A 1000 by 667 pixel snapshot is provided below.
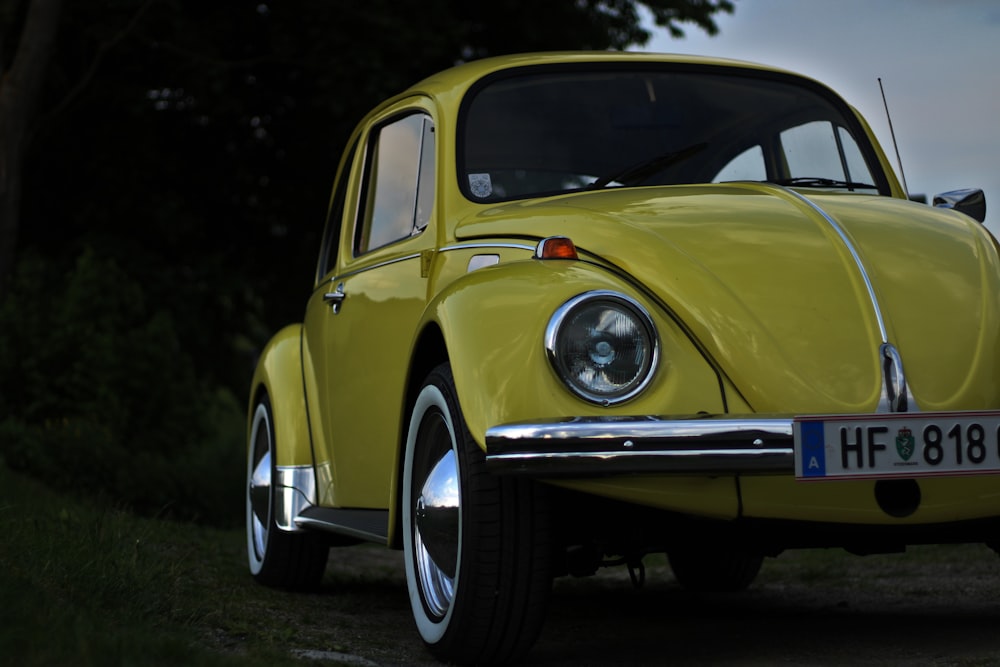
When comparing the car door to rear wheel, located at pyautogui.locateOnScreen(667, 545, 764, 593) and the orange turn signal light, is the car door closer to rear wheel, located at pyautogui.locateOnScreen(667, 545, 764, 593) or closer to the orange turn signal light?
the orange turn signal light

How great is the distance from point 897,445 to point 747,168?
1.87 metres

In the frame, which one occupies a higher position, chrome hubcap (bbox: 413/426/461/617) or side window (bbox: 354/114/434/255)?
side window (bbox: 354/114/434/255)

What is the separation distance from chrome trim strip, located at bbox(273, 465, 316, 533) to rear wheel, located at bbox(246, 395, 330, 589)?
2.2 inches

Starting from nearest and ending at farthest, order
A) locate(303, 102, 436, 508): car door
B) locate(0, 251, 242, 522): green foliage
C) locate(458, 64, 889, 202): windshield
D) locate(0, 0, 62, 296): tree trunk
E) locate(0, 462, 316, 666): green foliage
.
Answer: locate(0, 462, 316, 666): green foliage
locate(303, 102, 436, 508): car door
locate(458, 64, 889, 202): windshield
locate(0, 251, 242, 522): green foliage
locate(0, 0, 62, 296): tree trunk

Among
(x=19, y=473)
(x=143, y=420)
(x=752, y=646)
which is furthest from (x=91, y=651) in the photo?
(x=143, y=420)

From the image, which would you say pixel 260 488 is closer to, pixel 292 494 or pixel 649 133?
pixel 292 494

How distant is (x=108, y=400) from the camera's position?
11.0 meters

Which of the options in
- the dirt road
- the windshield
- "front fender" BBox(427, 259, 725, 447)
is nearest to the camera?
"front fender" BBox(427, 259, 725, 447)

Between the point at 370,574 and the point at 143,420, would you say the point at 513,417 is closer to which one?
the point at 370,574

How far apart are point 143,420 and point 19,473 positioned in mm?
1958

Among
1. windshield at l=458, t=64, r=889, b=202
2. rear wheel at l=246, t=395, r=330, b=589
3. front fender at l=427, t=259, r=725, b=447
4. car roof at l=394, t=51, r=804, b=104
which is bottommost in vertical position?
rear wheel at l=246, t=395, r=330, b=589

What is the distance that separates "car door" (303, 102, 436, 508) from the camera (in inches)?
190

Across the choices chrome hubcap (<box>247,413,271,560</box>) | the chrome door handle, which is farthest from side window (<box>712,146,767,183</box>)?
chrome hubcap (<box>247,413,271,560</box>)

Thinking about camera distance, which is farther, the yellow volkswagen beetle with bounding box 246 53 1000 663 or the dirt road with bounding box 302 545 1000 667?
the dirt road with bounding box 302 545 1000 667
